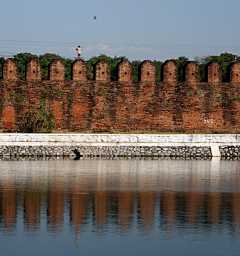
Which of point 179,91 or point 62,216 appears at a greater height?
point 179,91

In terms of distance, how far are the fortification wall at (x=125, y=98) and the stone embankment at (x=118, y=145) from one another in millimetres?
5323

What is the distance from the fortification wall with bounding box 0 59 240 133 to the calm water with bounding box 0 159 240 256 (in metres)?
11.4

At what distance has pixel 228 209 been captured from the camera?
8680mm

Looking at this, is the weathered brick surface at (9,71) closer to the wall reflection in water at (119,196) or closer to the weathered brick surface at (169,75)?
the weathered brick surface at (169,75)

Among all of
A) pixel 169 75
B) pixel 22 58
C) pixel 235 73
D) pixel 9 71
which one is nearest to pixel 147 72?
pixel 169 75

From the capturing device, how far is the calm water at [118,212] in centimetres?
635

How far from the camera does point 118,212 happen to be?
27.2 feet

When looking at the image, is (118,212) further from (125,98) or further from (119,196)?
(125,98)

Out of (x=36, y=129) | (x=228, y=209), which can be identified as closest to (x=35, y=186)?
(x=228, y=209)

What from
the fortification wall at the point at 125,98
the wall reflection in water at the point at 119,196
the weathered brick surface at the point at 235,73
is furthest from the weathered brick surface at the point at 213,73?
the wall reflection in water at the point at 119,196

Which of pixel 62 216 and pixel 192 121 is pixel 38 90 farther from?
pixel 62 216

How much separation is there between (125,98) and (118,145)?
19.9 feet

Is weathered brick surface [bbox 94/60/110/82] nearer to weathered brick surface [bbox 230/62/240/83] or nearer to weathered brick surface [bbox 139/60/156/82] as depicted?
weathered brick surface [bbox 139/60/156/82]

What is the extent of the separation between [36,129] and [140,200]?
15495 mm
